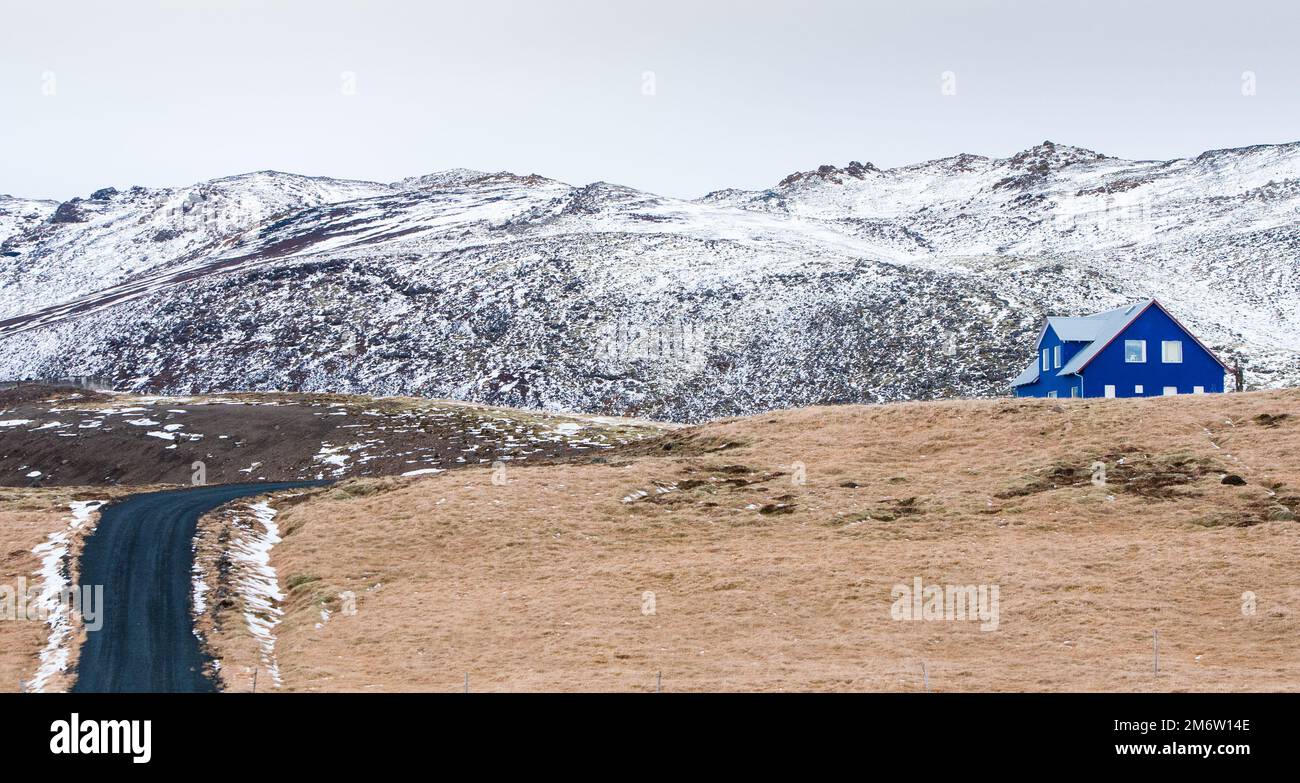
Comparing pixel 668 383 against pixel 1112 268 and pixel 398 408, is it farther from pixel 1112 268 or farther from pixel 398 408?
pixel 1112 268

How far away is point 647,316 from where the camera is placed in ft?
385

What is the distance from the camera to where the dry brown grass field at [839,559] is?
24328mm

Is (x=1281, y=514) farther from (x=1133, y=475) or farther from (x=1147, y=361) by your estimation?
(x=1147, y=361)

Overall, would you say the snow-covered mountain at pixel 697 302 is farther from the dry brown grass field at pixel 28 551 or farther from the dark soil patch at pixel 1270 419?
the dry brown grass field at pixel 28 551

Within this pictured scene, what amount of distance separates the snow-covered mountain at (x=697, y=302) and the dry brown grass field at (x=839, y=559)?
4719cm

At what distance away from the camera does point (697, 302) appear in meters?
120

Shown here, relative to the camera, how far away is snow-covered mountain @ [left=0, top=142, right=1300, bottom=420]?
331ft

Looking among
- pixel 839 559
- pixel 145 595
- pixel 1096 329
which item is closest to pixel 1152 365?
pixel 1096 329

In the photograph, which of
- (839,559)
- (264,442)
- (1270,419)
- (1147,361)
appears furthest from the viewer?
(264,442)

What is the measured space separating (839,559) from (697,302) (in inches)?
3426

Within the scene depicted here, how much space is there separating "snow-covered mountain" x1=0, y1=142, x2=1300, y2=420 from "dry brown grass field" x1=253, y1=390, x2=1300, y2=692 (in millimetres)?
47194

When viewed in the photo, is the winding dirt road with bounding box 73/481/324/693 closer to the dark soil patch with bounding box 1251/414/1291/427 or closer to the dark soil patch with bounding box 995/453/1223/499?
the dark soil patch with bounding box 995/453/1223/499
